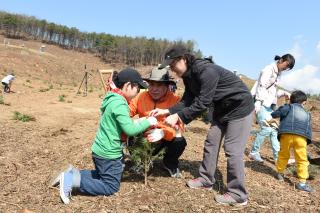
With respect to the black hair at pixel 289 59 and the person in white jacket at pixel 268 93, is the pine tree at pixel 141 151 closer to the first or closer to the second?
the person in white jacket at pixel 268 93

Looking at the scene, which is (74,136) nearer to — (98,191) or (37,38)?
(98,191)

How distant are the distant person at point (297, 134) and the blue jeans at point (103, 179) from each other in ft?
8.70

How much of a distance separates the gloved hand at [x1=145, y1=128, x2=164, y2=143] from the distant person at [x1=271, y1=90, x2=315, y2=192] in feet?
6.89

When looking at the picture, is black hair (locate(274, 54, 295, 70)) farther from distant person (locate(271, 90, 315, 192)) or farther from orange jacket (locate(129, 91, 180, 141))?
orange jacket (locate(129, 91, 180, 141))

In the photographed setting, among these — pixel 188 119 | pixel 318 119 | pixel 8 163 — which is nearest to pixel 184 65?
pixel 188 119

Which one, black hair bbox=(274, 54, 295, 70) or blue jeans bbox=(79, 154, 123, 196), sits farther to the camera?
black hair bbox=(274, 54, 295, 70)

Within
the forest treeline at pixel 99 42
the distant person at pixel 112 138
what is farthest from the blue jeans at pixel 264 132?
the forest treeline at pixel 99 42

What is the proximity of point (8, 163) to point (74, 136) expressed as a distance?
7.75ft

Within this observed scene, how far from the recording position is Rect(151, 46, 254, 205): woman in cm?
412

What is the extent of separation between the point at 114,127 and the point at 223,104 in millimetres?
1306

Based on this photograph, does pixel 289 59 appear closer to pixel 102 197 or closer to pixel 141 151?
pixel 141 151

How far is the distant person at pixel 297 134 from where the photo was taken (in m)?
5.28

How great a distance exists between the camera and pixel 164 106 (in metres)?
4.95

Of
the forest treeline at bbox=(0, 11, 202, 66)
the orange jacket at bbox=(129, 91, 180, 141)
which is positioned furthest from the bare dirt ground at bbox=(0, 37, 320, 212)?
the forest treeline at bbox=(0, 11, 202, 66)
